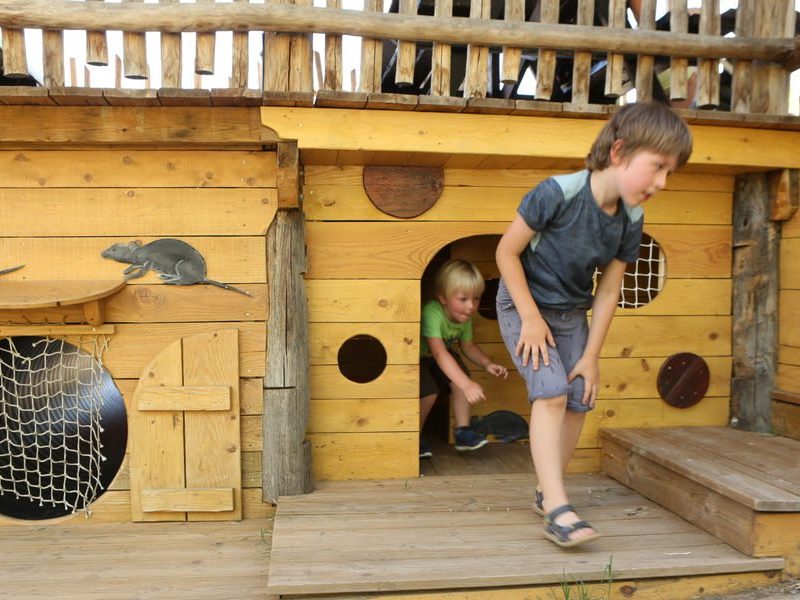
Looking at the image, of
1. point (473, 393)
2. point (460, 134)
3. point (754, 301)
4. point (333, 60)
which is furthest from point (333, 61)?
point (754, 301)

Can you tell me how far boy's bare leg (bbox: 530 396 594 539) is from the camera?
250 cm

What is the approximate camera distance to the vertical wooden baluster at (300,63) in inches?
116

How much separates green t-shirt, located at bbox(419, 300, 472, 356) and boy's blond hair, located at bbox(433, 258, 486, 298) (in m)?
0.10

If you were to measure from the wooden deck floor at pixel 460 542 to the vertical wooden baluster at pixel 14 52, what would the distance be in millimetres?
2184

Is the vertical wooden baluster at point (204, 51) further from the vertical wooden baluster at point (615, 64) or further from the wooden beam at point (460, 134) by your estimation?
the vertical wooden baluster at point (615, 64)

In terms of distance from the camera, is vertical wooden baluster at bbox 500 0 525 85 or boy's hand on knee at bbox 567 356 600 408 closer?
boy's hand on knee at bbox 567 356 600 408

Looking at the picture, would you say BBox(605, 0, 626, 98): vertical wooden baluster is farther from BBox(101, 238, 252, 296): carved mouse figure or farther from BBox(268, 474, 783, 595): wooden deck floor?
BBox(101, 238, 252, 296): carved mouse figure

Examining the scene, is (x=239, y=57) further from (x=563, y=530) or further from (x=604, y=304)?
(x=563, y=530)

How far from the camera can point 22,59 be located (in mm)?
2818

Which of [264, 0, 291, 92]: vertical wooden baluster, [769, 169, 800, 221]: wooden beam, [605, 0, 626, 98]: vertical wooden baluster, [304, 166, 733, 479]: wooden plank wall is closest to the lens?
[264, 0, 291, 92]: vertical wooden baluster

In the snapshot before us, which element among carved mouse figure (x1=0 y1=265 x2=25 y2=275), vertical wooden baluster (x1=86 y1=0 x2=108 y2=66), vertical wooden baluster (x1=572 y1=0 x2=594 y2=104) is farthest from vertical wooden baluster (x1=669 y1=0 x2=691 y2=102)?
carved mouse figure (x1=0 y1=265 x2=25 y2=275)

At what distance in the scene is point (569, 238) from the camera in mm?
2512

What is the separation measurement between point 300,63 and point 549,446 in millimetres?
1929

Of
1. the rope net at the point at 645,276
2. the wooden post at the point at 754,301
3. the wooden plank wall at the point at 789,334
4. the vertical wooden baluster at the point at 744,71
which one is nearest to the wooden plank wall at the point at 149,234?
the rope net at the point at 645,276
